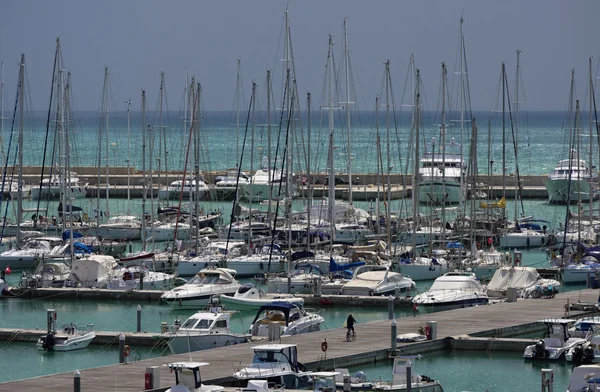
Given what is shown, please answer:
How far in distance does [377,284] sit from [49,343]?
14.7 m

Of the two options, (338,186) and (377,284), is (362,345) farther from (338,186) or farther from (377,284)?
(338,186)

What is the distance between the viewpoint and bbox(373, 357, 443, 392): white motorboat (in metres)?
33.5

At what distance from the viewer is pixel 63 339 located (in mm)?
41750

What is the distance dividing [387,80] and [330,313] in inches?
1124

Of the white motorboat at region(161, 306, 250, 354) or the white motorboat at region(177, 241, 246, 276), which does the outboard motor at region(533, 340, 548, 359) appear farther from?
the white motorboat at region(177, 241, 246, 276)

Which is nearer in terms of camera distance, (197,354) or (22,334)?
(197,354)

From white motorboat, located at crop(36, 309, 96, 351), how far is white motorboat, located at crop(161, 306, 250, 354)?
10.1ft

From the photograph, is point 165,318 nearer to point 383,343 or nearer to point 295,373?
point 383,343

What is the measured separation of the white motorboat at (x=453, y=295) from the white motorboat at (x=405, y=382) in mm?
12822

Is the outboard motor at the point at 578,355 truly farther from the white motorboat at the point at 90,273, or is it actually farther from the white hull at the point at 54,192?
the white hull at the point at 54,192

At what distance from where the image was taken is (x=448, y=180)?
282 ft

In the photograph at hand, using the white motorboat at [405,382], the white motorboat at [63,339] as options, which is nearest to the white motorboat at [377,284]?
the white motorboat at [63,339]

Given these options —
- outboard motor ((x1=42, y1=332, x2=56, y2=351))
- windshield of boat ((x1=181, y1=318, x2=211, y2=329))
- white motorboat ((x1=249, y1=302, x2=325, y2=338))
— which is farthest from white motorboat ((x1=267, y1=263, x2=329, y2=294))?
outboard motor ((x1=42, y1=332, x2=56, y2=351))

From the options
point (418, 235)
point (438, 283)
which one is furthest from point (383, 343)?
point (418, 235)
